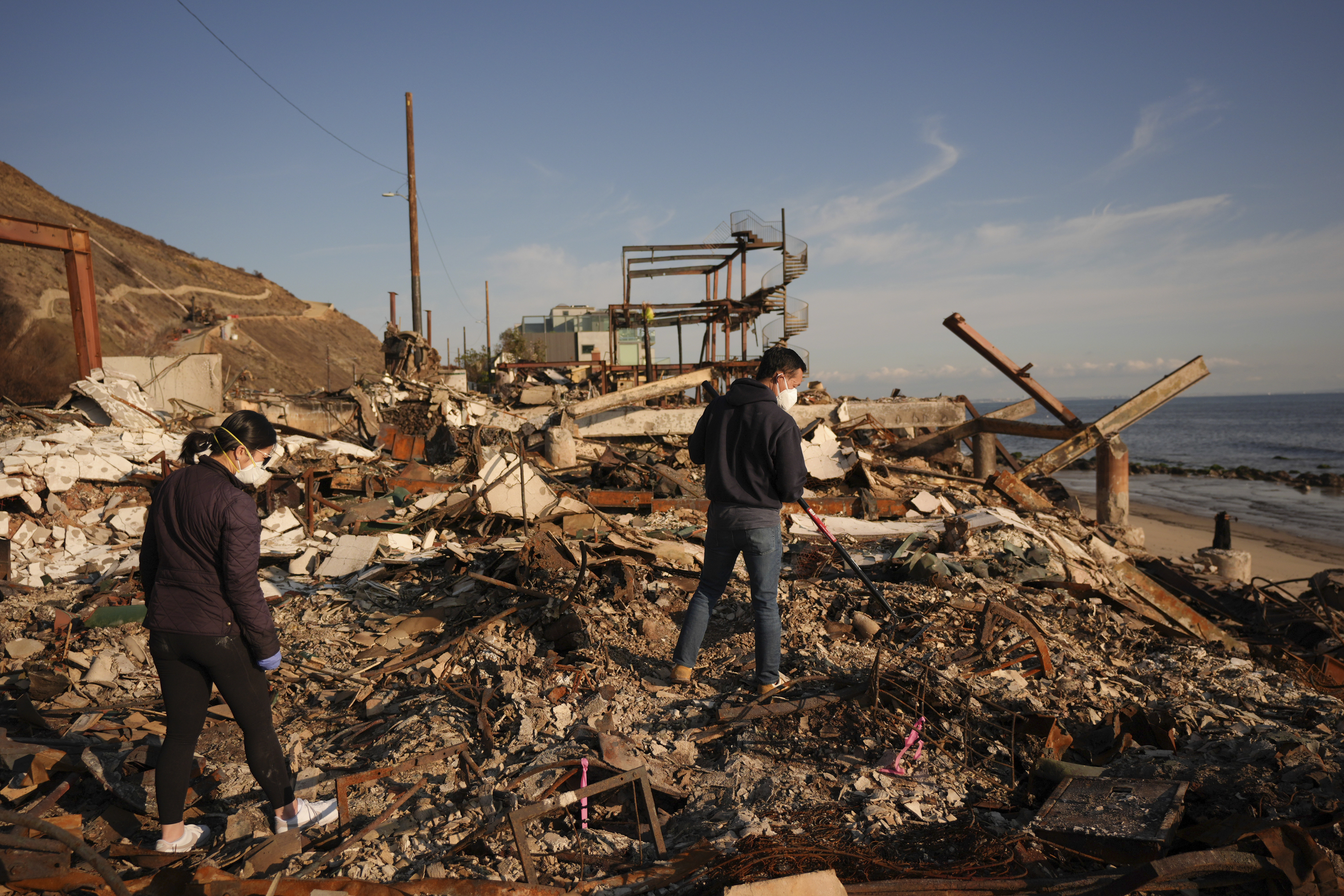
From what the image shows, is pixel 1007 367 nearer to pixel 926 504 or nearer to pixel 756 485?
pixel 926 504

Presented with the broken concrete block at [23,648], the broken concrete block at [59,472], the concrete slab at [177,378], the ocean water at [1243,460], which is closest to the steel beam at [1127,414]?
the broken concrete block at [23,648]

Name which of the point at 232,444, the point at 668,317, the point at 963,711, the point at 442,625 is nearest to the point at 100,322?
the point at 668,317

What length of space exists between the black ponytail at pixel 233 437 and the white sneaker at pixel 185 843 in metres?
1.57

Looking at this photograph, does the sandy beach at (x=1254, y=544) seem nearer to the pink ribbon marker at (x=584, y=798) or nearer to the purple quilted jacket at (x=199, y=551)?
the pink ribbon marker at (x=584, y=798)

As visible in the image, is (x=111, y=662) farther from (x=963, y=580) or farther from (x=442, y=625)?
(x=963, y=580)

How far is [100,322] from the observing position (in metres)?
28.2

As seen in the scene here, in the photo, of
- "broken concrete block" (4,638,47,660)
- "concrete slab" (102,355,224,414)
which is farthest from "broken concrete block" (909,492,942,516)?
"concrete slab" (102,355,224,414)

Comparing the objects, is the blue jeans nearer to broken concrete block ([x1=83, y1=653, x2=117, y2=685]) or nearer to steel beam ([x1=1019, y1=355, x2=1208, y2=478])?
broken concrete block ([x1=83, y1=653, x2=117, y2=685])

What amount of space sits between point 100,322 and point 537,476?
29.9 meters

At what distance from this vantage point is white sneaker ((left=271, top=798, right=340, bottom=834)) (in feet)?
9.85

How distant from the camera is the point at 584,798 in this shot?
3025 mm

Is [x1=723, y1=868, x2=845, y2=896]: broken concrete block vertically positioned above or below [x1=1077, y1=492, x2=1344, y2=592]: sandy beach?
above

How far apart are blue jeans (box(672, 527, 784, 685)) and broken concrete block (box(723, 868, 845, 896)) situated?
4.90ft

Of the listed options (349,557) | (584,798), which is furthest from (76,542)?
(584,798)
